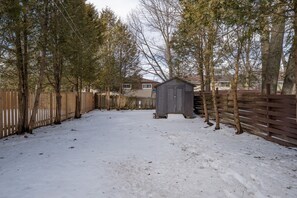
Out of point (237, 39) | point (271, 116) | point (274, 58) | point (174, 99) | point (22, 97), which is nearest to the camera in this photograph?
point (237, 39)

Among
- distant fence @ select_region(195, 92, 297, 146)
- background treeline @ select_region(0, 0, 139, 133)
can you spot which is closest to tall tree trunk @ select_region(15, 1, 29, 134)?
background treeline @ select_region(0, 0, 139, 133)

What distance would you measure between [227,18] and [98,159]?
11.5ft

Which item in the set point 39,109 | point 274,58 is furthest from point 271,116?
point 39,109

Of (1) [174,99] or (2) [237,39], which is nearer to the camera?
(2) [237,39]

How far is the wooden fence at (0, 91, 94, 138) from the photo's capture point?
7.86m

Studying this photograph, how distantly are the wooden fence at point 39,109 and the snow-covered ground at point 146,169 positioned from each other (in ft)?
3.80

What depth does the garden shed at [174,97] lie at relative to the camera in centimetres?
1565

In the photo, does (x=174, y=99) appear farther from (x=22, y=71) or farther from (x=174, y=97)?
(x=22, y=71)

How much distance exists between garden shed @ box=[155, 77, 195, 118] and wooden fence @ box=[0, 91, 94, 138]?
5125 millimetres

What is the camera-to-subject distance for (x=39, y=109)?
10.7 meters

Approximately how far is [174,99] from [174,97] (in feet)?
0.40

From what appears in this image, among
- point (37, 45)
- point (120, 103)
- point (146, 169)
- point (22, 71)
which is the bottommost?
point (146, 169)

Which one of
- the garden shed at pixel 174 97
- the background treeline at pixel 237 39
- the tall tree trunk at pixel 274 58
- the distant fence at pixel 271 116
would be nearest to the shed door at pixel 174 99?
the garden shed at pixel 174 97

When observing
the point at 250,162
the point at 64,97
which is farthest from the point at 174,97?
the point at 250,162
